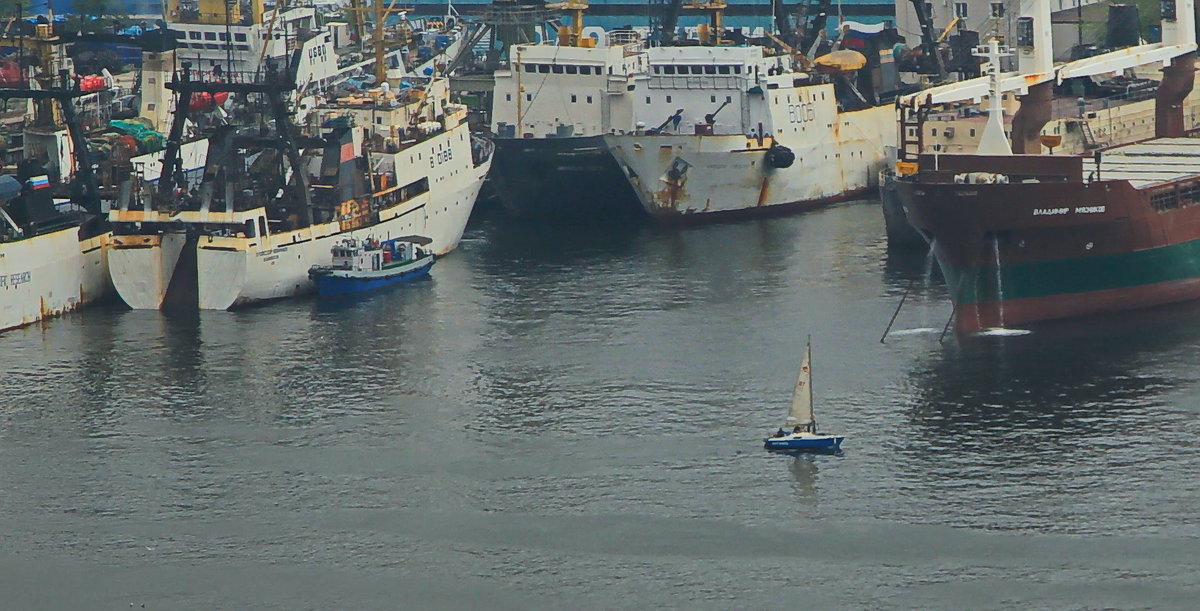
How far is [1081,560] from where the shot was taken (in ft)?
147

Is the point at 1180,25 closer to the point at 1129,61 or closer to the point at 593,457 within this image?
the point at 1129,61

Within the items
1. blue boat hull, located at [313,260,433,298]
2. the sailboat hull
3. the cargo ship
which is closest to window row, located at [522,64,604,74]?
blue boat hull, located at [313,260,433,298]

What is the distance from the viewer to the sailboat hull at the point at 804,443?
51656 millimetres

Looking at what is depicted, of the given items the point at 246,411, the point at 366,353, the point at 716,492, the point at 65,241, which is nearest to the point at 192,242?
the point at 65,241

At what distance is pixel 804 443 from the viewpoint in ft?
170

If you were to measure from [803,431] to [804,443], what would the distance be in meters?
0.51

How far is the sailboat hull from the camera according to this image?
51.7 meters

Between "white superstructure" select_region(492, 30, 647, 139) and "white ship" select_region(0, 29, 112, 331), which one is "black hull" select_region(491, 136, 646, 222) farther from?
"white ship" select_region(0, 29, 112, 331)

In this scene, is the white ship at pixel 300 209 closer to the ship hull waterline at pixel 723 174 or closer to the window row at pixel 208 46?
→ the ship hull waterline at pixel 723 174

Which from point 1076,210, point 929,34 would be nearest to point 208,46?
point 929,34

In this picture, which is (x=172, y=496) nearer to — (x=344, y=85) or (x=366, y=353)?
(x=366, y=353)

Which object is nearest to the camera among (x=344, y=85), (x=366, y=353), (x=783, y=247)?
(x=366, y=353)

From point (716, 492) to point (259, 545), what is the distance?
33.1ft

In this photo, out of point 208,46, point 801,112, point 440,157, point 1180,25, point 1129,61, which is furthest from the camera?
point 208,46
